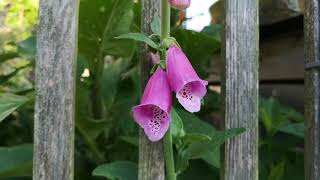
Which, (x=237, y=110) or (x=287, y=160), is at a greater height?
(x=237, y=110)

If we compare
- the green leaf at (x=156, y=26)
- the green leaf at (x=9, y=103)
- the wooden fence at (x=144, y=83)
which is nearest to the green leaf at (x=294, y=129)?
the wooden fence at (x=144, y=83)

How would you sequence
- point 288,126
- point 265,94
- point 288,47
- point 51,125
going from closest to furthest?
point 51,125
point 288,126
point 288,47
point 265,94

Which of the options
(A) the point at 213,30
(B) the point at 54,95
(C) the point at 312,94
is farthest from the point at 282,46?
(B) the point at 54,95

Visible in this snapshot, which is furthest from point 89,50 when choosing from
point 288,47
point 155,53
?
point 288,47

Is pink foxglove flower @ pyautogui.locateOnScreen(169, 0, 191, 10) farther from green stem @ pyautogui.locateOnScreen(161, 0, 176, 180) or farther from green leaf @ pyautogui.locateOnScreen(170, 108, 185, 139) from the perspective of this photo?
green leaf @ pyautogui.locateOnScreen(170, 108, 185, 139)

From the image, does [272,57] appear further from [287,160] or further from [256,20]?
[256,20]

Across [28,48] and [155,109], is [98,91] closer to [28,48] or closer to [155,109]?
[28,48]

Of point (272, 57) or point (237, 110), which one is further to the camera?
point (272, 57)
